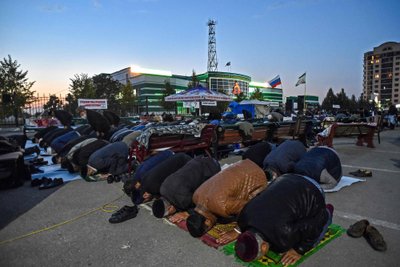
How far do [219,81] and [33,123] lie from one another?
60.4 metres

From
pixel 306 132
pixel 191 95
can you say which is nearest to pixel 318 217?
pixel 306 132

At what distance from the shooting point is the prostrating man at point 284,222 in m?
2.25

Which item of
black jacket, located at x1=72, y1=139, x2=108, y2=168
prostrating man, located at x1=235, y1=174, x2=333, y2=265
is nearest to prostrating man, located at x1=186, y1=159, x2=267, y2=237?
prostrating man, located at x1=235, y1=174, x2=333, y2=265

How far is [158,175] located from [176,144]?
2436 mm

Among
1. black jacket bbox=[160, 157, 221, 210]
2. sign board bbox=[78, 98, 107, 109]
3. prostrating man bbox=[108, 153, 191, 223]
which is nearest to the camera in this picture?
black jacket bbox=[160, 157, 221, 210]

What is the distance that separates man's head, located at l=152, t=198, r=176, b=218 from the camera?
333cm

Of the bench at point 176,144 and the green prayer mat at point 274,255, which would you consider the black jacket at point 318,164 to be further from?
the bench at point 176,144

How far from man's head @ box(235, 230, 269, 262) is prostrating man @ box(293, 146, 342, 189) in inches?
87.3

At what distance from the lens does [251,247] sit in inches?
89.4

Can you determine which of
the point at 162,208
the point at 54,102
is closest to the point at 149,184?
the point at 162,208

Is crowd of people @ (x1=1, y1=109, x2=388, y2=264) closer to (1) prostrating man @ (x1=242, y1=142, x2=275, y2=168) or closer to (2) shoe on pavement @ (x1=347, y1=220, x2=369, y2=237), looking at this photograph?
(1) prostrating man @ (x1=242, y1=142, x2=275, y2=168)

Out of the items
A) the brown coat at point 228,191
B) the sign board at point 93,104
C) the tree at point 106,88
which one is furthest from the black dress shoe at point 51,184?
the tree at point 106,88

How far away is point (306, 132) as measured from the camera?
32.3ft

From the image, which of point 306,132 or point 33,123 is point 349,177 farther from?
point 33,123
